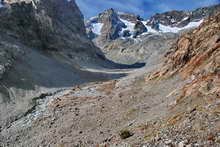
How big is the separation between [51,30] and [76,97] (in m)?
72.1

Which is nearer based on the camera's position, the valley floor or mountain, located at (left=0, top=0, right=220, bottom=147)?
mountain, located at (left=0, top=0, right=220, bottom=147)

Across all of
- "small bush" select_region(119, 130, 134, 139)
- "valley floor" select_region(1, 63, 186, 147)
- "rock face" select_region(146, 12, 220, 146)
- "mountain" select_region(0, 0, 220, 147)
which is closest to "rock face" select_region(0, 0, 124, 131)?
"mountain" select_region(0, 0, 220, 147)

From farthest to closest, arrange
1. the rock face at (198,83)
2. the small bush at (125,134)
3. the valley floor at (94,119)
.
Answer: the valley floor at (94,119) < the small bush at (125,134) < the rock face at (198,83)

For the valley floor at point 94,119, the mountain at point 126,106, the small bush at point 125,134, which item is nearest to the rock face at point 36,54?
the mountain at point 126,106

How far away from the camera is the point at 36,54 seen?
69000 mm

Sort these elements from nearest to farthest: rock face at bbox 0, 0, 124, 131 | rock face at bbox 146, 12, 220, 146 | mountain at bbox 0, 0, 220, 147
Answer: rock face at bbox 146, 12, 220, 146
mountain at bbox 0, 0, 220, 147
rock face at bbox 0, 0, 124, 131

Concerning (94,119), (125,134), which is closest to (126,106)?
(94,119)

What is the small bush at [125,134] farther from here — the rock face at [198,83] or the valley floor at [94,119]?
the rock face at [198,83]

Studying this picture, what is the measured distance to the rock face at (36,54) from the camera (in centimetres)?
3691

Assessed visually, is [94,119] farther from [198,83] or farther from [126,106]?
[198,83]

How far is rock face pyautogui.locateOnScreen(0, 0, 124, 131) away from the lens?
36909 millimetres

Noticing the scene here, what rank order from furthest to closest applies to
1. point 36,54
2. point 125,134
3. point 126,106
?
point 36,54 < point 126,106 < point 125,134

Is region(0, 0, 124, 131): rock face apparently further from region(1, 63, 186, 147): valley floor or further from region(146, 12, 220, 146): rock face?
region(146, 12, 220, 146): rock face

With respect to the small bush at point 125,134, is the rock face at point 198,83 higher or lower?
higher
